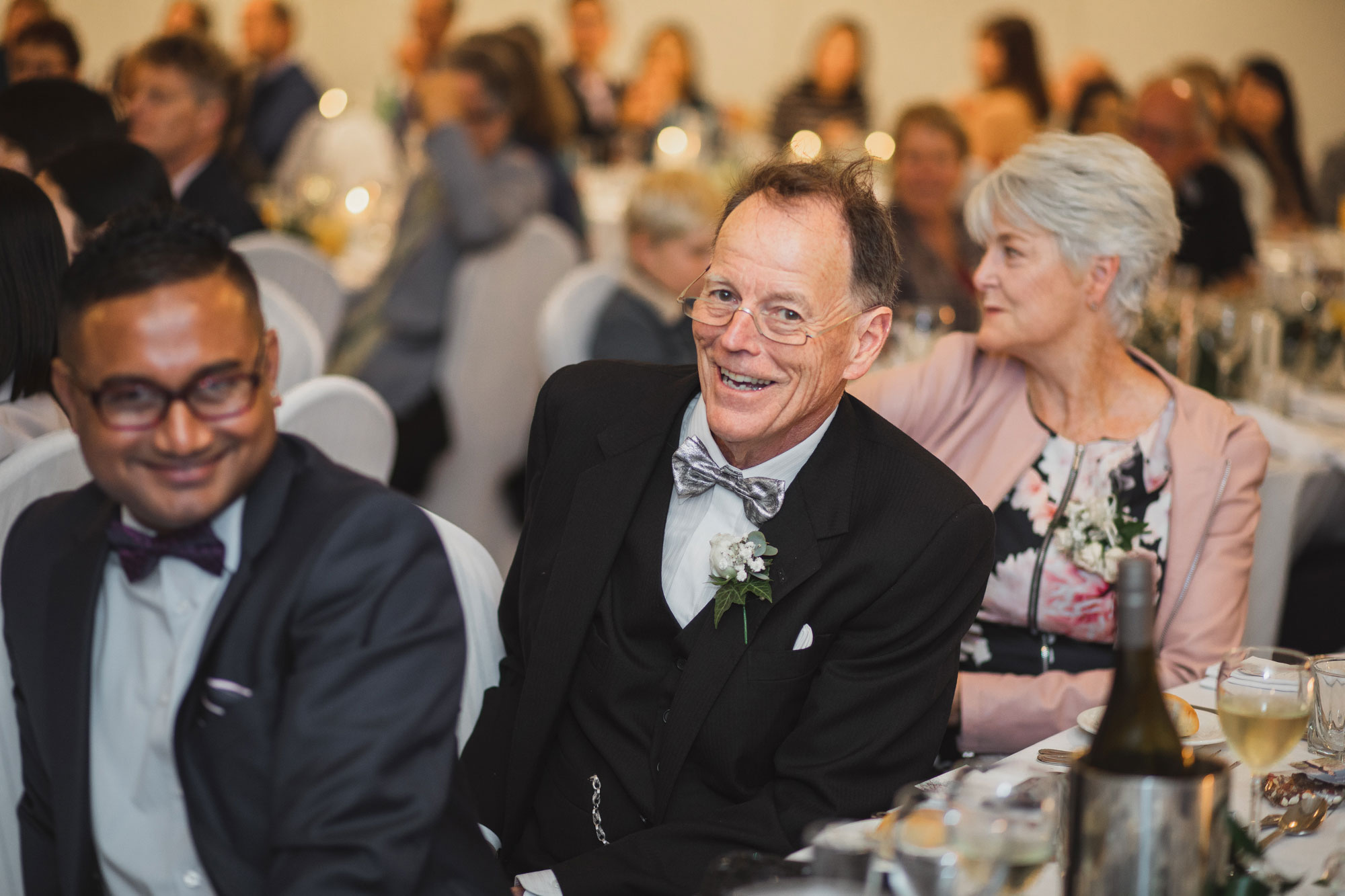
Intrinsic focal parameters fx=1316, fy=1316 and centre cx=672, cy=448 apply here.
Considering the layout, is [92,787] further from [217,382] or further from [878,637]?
[878,637]

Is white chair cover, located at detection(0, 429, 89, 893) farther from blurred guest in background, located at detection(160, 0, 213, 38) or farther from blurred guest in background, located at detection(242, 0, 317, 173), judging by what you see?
blurred guest in background, located at detection(160, 0, 213, 38)

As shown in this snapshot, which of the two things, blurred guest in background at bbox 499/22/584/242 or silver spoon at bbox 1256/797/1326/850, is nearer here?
silver spoon at bbox 1256/797/1326/850

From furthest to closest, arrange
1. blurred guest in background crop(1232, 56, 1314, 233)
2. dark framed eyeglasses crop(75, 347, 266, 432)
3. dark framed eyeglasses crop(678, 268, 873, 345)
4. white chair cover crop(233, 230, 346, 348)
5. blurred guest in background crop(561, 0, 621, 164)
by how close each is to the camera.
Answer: blurred guest in background crop(561, 0, 621, 164), blurred guest in background crop(1232, 56, 1314, 233), white chair cover crop(233, 230, 346, 348), dark framed eyeglasses crop(678, 268, 873, 345), dark framed eyeglasses crop(75, 347, 266, 432)

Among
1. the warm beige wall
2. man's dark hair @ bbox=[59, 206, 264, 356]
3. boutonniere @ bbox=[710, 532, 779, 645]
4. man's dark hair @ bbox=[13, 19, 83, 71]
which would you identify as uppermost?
the warm beige wall

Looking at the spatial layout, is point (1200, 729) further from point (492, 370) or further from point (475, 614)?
point (492, 370)

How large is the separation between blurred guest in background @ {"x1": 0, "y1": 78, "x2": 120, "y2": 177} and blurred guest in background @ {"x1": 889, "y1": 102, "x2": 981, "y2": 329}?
258 cm

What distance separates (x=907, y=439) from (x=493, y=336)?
2817 millimetres

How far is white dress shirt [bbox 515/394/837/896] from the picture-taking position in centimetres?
185

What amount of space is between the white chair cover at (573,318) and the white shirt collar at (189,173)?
130cm

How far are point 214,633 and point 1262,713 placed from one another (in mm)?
1146

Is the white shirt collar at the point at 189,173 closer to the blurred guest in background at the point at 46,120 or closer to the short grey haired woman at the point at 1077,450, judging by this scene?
the blurred guest in background at the point at 46,120

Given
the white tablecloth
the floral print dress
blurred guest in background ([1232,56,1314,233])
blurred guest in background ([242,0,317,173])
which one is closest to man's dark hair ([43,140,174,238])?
the floral print dress

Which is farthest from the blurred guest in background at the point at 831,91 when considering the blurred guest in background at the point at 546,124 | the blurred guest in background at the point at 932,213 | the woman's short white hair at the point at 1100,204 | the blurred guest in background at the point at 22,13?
the woman's short white hair at the point at 1100,204

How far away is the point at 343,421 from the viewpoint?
250cm
